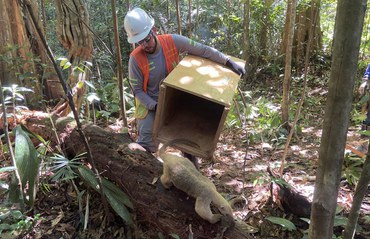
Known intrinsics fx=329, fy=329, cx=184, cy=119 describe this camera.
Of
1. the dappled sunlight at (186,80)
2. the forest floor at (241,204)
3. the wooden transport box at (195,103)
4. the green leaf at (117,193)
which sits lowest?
the forest floor at (241,204)

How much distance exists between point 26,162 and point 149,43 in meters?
1.72

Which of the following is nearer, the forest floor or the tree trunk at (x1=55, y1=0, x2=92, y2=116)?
the forest floor

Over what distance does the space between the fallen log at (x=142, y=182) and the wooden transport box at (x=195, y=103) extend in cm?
39

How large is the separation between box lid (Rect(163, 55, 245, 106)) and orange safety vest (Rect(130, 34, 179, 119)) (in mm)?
382

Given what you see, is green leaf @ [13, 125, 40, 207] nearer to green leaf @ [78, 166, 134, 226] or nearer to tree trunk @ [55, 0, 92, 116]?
green leaf @ [78, 166, 134, 226]

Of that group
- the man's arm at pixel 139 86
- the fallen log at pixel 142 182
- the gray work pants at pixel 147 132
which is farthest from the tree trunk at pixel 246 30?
the fallen log at pixel 142 182

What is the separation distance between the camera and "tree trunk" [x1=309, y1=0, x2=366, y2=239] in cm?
134

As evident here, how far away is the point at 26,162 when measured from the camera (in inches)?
117

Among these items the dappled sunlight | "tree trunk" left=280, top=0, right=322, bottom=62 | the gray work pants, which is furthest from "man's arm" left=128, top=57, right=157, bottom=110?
"tree trunk" left=280, top=0, right=322, bottom=62

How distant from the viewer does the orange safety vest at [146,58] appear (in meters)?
3.71

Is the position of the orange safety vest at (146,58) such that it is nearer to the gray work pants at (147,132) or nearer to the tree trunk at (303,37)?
the gray work pants at (147,132)

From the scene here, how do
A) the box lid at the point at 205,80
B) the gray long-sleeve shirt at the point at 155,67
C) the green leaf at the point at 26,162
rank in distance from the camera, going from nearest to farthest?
1. the box lid at the point at 205,80
2. the green leaf at the point at 26,162
3. the gray long-sleeve shirt at the point at 155,67

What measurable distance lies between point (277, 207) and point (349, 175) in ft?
3.22

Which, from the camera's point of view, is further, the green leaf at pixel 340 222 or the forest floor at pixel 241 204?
the forest floor at pixel 241 204
